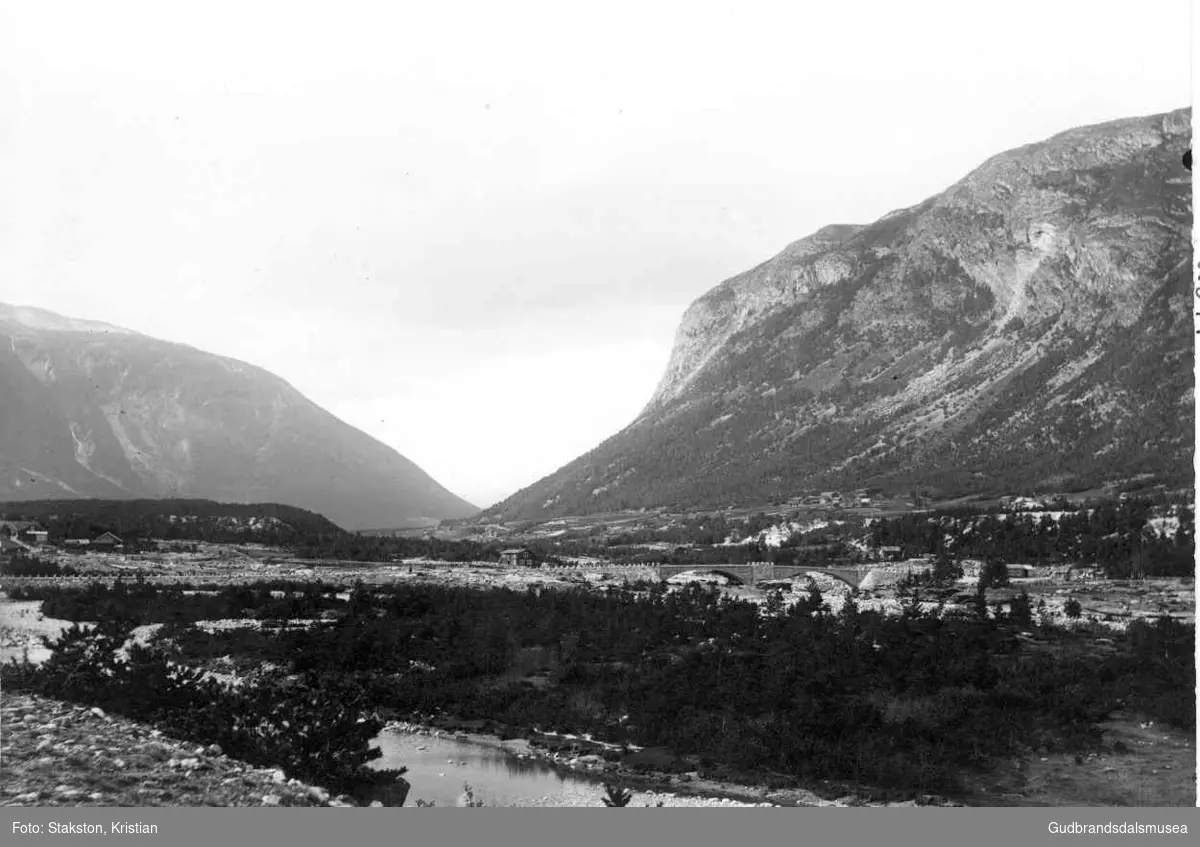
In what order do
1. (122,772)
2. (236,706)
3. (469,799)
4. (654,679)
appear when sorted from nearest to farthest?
(122,772), (469,799), (236,706), (654,679)

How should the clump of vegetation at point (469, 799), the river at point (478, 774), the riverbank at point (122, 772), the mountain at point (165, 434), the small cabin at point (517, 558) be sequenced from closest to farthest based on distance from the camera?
1. the riverbank at point (122, 772)
2. the clump of vegetation at point (469, 799)
3. the river at point (478, 774)
4. the mountain at point (165, 434)
5. the small cabin at point (517, 558)

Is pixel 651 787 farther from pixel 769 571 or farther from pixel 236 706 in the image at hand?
pixel 769 571

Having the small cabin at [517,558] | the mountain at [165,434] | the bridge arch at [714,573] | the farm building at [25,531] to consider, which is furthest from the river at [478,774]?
the small cabin at [517,558]

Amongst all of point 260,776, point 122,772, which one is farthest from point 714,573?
point 122,772

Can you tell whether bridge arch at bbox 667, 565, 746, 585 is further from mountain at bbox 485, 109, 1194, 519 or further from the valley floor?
mountain at bbox 485, 109, 1194, 519

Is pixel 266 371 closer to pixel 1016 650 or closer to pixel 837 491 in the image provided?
pixel 1016 650

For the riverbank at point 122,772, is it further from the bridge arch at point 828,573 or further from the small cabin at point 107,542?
the bridge arch at point 828,573
